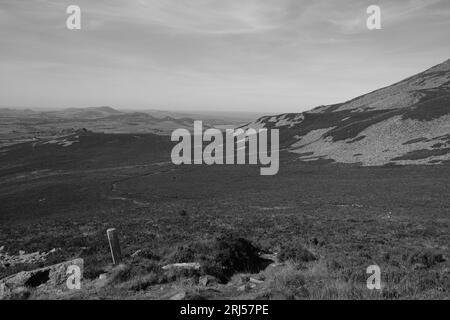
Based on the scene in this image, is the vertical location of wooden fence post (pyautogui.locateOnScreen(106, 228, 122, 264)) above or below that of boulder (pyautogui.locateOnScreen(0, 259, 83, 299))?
above

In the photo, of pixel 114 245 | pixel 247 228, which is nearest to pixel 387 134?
pixel 247 228

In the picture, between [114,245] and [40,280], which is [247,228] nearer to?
[114,245]

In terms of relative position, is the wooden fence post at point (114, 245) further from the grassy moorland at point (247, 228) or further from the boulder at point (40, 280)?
the boulder at point (40, 280)

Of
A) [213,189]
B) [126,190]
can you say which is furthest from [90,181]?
[213,189]

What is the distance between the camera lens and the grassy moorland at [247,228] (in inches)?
411

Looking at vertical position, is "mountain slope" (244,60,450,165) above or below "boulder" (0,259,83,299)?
above

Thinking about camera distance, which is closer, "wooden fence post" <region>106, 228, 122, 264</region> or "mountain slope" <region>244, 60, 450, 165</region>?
"wooden fence post" <region>106, 228, 122, 264</region>

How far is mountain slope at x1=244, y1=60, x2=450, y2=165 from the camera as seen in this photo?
6419 cm

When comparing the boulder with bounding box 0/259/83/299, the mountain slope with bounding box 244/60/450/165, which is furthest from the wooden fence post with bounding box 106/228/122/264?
the mountain slope with bounding box 244/60/450/165

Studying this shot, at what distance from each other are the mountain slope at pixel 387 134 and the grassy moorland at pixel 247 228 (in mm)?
7133

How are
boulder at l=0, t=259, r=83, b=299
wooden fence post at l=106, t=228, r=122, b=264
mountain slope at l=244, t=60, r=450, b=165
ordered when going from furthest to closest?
mountain slope at l=244, t=60, r=450, b=165
wooden fence post at l=106, t=228, r=122, b=264
boulder at l=0, t=259, r=83, b=299

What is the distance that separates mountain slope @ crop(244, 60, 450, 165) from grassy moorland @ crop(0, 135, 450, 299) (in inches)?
281

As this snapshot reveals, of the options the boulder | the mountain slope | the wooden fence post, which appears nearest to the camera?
the boulder

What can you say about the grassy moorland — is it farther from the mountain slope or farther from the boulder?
the mountain slope
